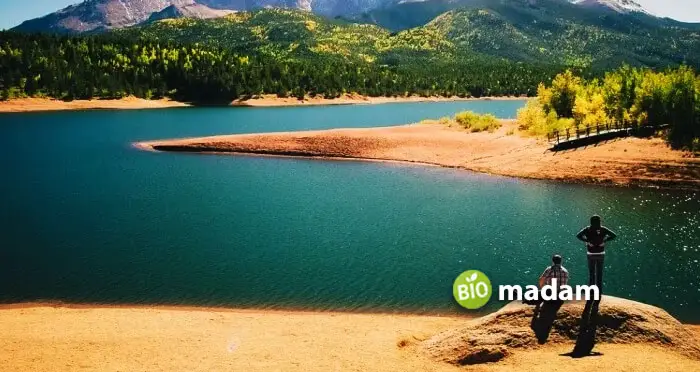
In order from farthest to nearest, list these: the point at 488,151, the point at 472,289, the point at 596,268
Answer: the point at 488,151, the point at 472,289, the point at 596,268

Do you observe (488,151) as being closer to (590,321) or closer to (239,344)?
(590,321)

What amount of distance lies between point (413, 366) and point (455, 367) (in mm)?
1344

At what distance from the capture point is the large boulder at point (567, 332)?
16516mm

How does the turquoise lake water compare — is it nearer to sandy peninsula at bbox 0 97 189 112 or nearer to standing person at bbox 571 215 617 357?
standing person at bbox 571 215 617 357

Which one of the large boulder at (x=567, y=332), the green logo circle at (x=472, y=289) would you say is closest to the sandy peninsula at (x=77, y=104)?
the green logo circle at (x=472, y=289)

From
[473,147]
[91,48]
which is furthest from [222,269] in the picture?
[91,48]

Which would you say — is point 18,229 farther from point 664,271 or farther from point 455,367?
point 664,271

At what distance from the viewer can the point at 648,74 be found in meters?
67.1

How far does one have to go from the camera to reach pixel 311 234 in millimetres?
35906

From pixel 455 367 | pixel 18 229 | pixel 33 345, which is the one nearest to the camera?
pixel 455 367

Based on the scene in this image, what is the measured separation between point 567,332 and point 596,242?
3.12 meters

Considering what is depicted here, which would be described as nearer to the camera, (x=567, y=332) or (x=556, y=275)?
(x=567, y=332)

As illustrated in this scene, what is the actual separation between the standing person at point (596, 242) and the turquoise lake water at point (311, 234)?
809cm

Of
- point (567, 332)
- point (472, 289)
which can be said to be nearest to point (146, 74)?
point (472, 289)
